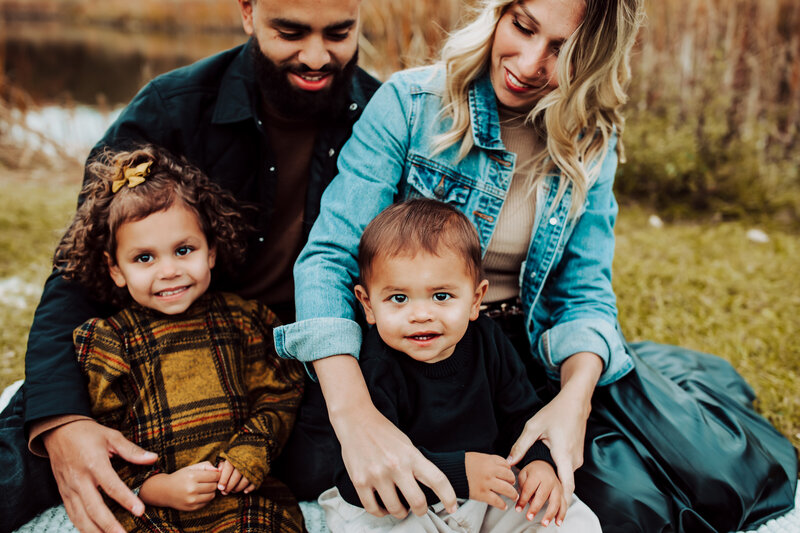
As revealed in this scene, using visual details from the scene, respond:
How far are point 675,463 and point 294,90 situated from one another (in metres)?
1.62

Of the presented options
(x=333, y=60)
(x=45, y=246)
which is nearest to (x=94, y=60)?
(x=45, y=246)

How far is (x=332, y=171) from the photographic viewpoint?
222 cm

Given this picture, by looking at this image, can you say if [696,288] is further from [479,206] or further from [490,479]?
[490,479]

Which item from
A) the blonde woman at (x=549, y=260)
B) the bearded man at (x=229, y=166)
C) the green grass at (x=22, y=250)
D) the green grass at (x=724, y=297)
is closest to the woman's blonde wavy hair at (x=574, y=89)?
the blonde woman at (x=549, y=260)

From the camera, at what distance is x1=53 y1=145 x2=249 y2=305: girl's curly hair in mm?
1842

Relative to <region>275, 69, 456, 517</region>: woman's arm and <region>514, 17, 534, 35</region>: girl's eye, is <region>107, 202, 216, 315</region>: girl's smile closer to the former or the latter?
<region>275, 69, 456, 517</region>: woman's arm

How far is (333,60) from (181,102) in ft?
1.71

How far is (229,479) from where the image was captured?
1.69 meters

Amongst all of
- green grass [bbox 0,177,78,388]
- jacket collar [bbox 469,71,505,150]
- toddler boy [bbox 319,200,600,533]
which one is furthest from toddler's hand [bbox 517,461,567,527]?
green grass [bbox 0,177,78,388]

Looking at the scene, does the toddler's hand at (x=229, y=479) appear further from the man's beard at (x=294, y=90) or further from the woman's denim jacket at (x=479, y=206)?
the man's beard at (x=294, y=90)

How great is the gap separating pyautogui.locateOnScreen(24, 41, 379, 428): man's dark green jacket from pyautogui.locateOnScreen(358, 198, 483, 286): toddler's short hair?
0.65m

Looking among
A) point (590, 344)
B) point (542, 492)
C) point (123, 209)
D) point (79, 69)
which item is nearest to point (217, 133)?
point (123, 209)

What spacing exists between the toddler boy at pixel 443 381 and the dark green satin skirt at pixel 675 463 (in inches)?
6.5

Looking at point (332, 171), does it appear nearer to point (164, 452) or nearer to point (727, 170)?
point (164, 452)
